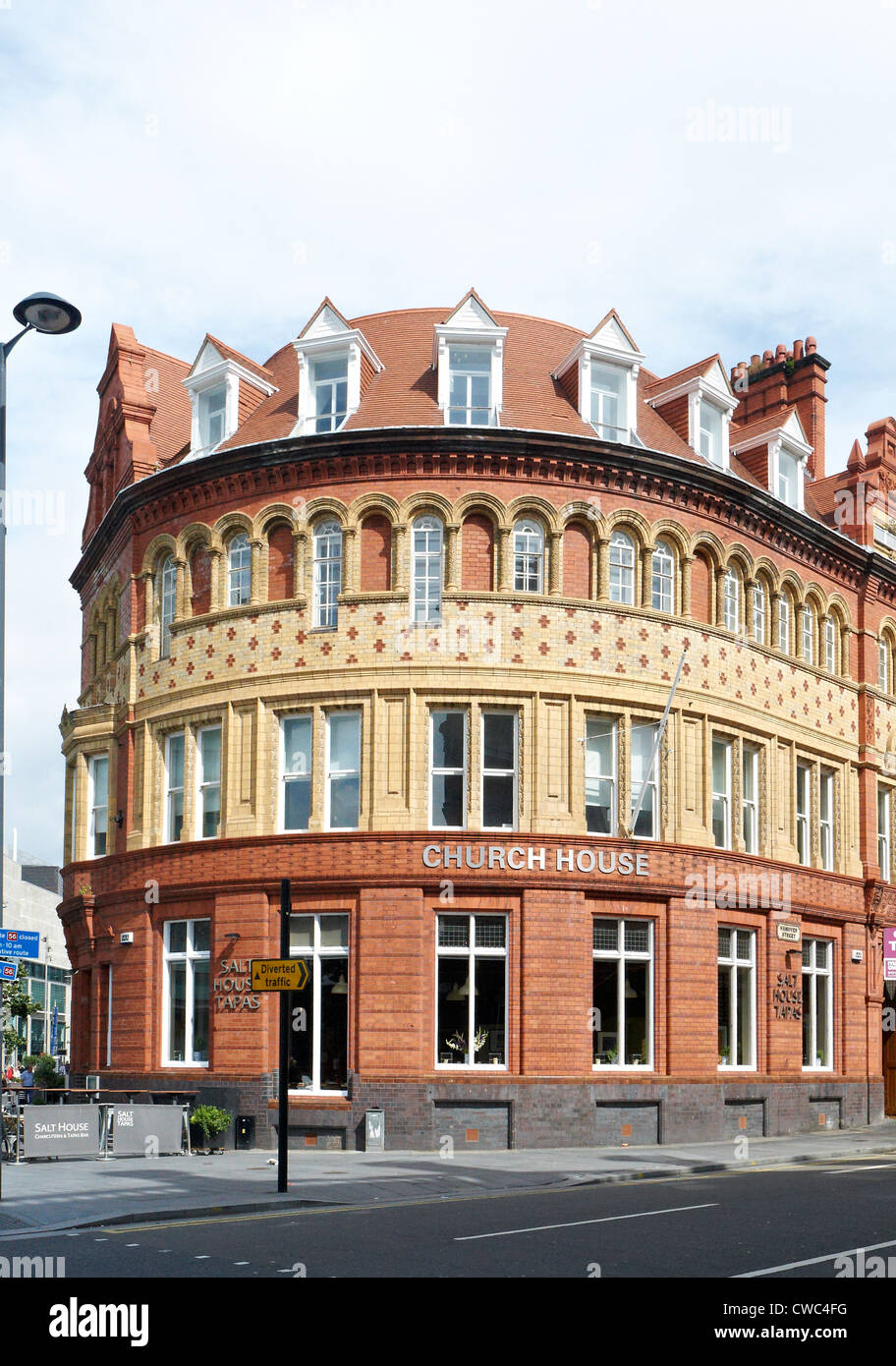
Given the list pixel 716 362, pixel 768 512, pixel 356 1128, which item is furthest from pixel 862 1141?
pixel 716 362

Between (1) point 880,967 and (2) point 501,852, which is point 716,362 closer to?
(2) point 501,852

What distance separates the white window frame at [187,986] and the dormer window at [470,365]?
11.2 meters

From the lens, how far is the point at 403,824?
95.2 ft

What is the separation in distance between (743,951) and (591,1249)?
19975mm

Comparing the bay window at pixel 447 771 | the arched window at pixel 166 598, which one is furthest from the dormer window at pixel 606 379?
the arched window at pixel 166 598

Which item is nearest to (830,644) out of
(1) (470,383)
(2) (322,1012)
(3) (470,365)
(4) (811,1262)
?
(1) (470,383)

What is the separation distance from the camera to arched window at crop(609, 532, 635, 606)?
3128 cm

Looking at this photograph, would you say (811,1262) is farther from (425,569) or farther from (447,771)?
(425,569)

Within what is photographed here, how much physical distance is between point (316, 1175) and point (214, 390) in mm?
17693

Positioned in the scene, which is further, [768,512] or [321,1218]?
[768,512]

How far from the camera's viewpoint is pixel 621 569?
31.5 meters

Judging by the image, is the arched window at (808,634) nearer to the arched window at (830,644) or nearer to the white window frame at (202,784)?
the arched window at (830,644)
